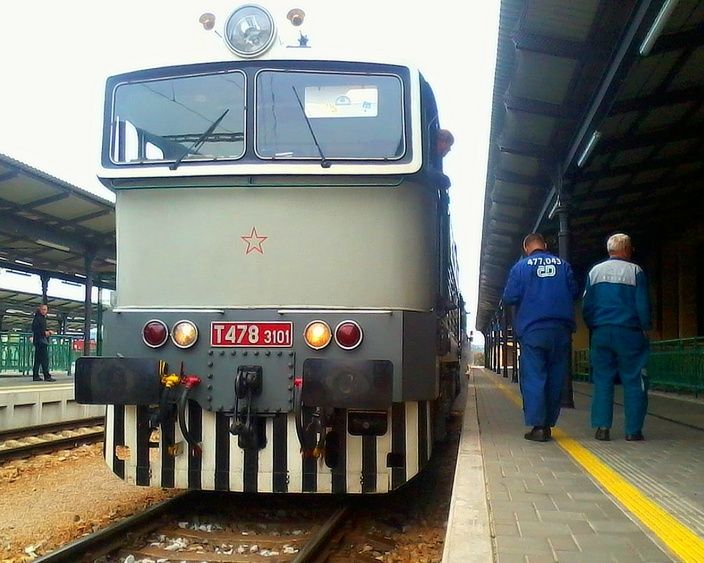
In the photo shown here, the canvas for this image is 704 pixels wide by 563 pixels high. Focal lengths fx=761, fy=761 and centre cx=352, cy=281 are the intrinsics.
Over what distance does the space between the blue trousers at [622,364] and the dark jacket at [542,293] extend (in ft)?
1.02

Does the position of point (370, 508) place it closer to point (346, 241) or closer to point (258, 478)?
point (258, 478)

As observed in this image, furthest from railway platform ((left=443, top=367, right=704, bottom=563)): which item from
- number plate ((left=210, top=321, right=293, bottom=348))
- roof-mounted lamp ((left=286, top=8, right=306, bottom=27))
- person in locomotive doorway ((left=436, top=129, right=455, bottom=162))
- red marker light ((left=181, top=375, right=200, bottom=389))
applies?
roof-mounted lamp ((left=286, top=8, right=306, bottom=27))

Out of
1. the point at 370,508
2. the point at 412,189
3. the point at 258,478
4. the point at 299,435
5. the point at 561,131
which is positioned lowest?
the point at 370,508

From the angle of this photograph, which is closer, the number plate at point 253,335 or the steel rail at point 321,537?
the steel rail at point 321,537

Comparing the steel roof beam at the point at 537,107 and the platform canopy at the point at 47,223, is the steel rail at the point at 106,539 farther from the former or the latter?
the platform canopy at the point at 47,223

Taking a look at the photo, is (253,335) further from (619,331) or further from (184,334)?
(619,331)

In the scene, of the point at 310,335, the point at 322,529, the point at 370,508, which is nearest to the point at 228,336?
the point at 310,335

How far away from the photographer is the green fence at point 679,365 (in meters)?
12.2

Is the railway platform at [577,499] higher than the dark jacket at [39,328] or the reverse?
the reverse

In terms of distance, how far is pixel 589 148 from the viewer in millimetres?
9398

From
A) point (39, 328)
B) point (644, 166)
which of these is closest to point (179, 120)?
point (644, 166)

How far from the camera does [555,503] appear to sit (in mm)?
3955

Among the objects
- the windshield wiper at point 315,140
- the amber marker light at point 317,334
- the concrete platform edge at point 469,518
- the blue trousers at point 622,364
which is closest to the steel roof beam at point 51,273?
the windshield wiper at point 315,140

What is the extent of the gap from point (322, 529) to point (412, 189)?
232 cm
